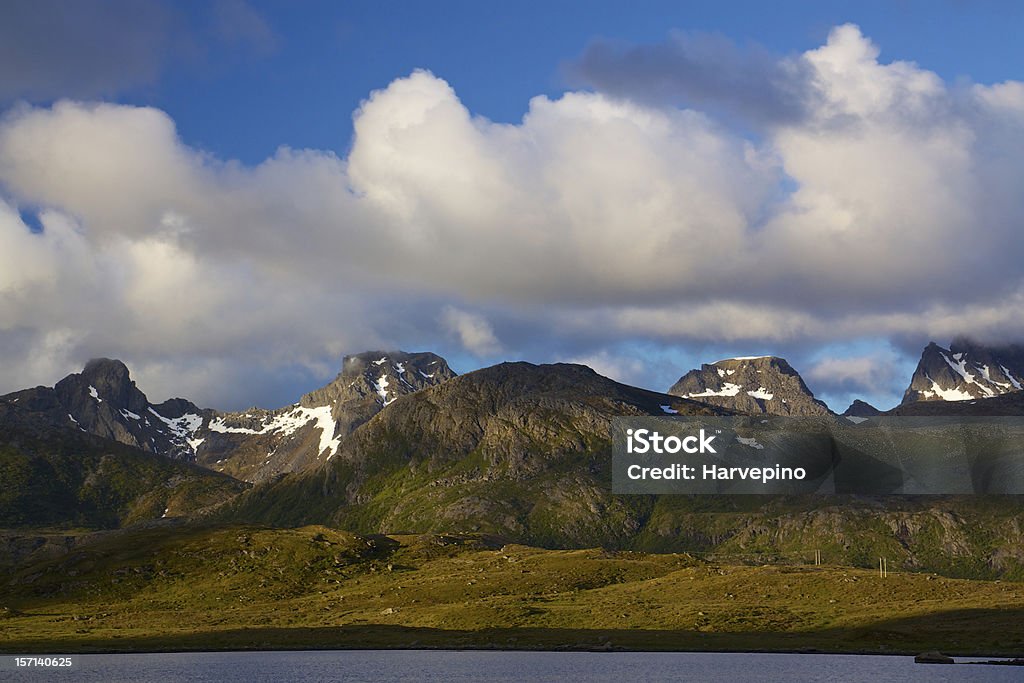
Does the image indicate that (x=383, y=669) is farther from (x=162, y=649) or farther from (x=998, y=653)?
(x=998, y=653)

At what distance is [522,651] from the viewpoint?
636 ft

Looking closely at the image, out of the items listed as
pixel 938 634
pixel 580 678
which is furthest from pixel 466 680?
pixel 938 634

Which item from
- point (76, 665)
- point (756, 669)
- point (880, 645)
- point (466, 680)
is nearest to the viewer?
point (466, 680)

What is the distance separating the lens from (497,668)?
158m

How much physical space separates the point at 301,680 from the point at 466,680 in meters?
20.7

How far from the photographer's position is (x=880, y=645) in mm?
187875

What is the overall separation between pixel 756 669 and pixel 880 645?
151ft

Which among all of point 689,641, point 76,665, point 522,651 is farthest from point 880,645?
point 76,665

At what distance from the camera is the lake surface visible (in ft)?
464

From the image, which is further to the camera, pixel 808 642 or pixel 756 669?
pixel 808 642

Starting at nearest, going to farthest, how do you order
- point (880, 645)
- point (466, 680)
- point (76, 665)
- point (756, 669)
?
point (466, 680)
point (756, 669)
point (76, 665)
point (880, 645)

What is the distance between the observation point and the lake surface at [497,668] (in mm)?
141500

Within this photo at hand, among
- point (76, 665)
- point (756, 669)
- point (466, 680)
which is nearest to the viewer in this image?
point (466, 680)

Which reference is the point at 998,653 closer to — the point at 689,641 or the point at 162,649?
the point at 689,641
